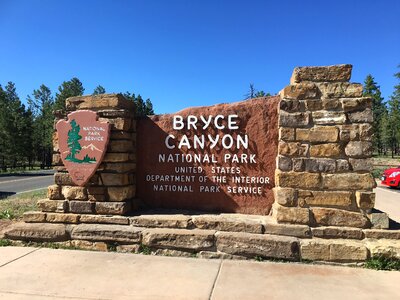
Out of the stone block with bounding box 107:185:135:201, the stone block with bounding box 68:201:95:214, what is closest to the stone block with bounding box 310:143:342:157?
the stone block with bounding box 107:185:135:201

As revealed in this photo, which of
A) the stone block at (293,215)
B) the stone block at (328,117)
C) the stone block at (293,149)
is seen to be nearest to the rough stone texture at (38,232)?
the stone block at (293,215)

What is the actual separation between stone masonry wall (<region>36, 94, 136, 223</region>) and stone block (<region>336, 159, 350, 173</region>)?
2.97m

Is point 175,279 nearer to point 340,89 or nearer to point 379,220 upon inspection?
point 379,220

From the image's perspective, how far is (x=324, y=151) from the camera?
183 inches

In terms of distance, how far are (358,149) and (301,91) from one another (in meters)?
1.04

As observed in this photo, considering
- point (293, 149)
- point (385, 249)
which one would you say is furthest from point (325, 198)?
point (385, 249)

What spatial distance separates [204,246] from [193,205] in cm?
90

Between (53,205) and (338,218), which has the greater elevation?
(53,205)

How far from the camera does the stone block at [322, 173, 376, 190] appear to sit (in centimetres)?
453

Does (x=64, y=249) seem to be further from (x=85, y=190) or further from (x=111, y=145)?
(x=111, y=145)

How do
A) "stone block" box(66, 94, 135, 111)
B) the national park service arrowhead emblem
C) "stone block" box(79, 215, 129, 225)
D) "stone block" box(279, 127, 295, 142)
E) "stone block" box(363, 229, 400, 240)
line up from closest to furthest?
"stone block" box(363, 229, 400, 240) < "stone block" box(279, 127, 295, 142) < "stone block" box(79, 215, 129, 225) < the national park service arrowhead emblem < "stone block" box(66, 94, 135, 111)

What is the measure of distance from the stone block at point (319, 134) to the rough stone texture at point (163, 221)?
74.5 inches

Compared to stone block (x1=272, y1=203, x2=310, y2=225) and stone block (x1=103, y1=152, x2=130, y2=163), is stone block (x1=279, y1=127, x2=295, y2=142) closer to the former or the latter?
stone block (x1=272, y1=203, x2=310, y2=225)

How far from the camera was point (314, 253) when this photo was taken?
4422 millimetres
